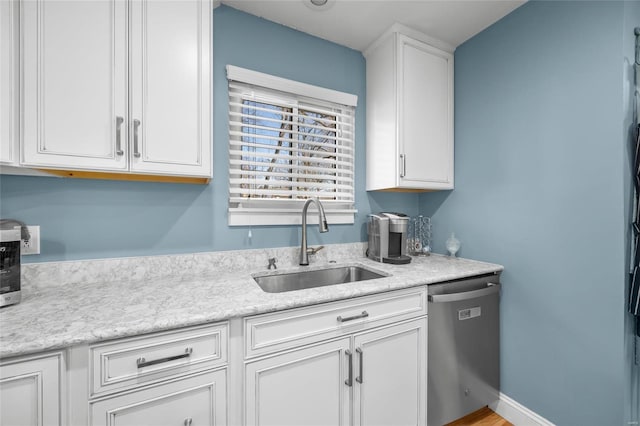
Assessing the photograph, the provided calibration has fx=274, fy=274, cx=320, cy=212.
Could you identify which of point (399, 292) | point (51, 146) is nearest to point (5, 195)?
point (51, 146)

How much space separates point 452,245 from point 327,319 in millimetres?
1269

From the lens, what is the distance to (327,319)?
1211 millimetres

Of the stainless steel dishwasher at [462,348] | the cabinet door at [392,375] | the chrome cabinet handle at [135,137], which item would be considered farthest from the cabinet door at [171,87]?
the stainless steel dishwasher at [462,348]

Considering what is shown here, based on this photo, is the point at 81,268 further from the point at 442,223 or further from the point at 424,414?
the point at 442,223

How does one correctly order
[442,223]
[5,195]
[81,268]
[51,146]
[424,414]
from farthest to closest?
[442,223], [424,414], [81,268], [5,195], [51,146]

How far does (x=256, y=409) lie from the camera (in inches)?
42.4

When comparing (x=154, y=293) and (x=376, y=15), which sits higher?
(x=376, y=15)

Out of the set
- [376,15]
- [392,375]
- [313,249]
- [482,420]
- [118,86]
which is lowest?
[482,420]

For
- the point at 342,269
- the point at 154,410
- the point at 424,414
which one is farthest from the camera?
the point at 342,269

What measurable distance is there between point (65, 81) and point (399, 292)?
5.55 ft

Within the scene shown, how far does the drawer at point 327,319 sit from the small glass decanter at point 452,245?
0.70 m

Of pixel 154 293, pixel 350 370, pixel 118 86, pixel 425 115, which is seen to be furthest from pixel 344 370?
pixel 425 115

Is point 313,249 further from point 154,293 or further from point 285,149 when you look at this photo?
point 154,293

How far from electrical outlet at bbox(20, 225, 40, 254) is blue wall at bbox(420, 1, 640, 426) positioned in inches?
97.2
